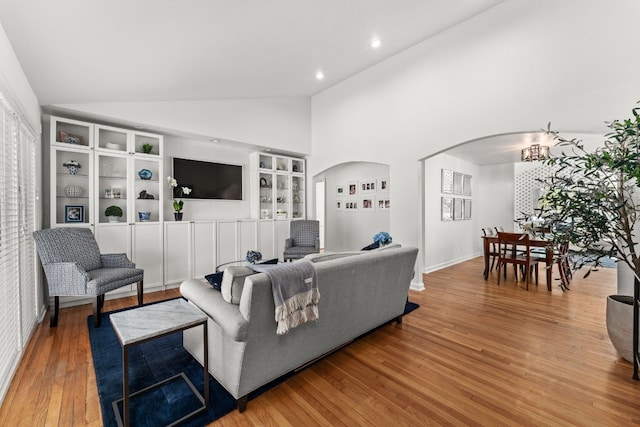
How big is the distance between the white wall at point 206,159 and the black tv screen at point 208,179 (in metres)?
0.11

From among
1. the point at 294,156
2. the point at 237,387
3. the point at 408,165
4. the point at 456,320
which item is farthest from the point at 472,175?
the point at 237,387

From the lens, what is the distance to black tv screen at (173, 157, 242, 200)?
480cm

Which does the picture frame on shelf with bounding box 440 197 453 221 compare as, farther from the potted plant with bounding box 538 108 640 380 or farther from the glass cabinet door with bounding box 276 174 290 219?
the potted plant with bounding box 538 108 640 380

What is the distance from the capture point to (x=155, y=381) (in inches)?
81.6

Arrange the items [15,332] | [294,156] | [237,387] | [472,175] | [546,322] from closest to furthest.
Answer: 1. [237,387]
2. [15,332]
3. [546,322]
4. [294,156]
5. [472,175]

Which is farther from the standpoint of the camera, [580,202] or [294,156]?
[294,156]

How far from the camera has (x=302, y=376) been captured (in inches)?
83.2

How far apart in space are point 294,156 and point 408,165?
275 cm

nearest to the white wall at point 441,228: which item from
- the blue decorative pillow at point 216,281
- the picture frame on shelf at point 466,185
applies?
the picture frame on shelf at point 466,185

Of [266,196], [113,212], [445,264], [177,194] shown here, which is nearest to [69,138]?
[113,212]

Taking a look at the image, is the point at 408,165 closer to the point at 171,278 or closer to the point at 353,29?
the point at 353,29

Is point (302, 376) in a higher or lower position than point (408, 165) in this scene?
lower

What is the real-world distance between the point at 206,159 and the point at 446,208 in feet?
16.6

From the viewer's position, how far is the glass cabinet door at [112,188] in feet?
13.2
